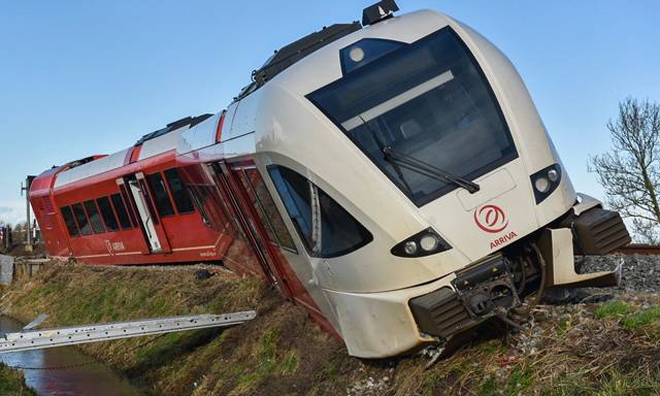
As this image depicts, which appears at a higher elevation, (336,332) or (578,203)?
(578,203)

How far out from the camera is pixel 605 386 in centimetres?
436

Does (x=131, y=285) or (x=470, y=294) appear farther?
(x=131, y=285)

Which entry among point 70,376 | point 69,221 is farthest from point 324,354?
point 69,221

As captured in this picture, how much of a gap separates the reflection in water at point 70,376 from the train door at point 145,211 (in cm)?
284

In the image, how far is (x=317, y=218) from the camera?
20.7ft

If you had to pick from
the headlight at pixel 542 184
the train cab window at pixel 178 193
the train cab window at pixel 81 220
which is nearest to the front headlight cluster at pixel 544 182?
the headlight at pixel 542 184

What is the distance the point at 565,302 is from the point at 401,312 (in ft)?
5.09

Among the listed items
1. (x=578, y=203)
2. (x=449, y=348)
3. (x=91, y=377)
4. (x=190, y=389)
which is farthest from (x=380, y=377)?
(x=91, y=377)

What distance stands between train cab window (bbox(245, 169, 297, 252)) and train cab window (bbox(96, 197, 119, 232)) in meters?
11.9

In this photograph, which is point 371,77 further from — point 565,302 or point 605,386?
point 605,386

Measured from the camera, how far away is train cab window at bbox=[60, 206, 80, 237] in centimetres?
2189

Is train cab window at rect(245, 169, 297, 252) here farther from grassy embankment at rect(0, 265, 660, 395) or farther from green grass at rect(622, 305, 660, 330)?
green grass at rect(622, 305, 660, 330)

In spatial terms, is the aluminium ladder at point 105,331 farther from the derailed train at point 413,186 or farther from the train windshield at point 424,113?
the train windshield at point 424,113

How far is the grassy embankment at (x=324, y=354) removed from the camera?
4.86 m
